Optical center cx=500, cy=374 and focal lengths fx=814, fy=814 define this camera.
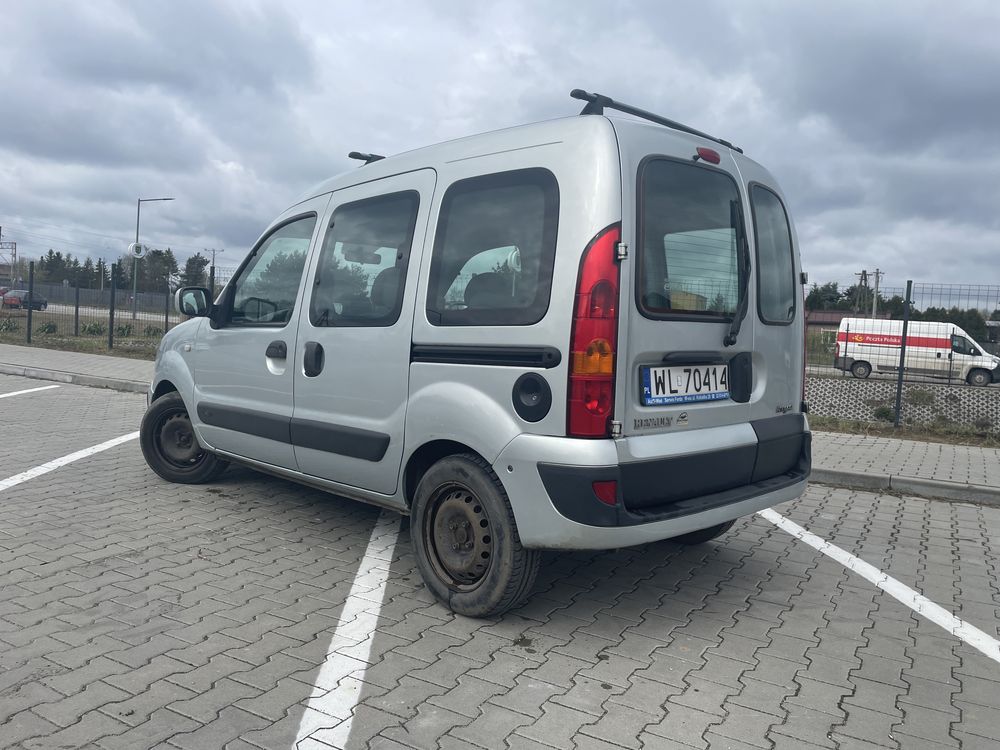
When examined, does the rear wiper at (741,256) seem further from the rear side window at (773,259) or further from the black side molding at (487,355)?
the black side molding at (487,355)

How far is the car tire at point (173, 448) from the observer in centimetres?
598

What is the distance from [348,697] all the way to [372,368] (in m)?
1.72

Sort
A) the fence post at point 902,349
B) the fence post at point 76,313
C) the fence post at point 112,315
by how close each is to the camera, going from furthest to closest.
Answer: the fence post at point 76,313 < the fence post at point 112,315 < the fence post at point 902,349

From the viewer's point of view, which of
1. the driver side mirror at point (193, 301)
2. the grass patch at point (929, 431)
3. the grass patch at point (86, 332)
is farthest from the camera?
the grass patch at point (86, 332)

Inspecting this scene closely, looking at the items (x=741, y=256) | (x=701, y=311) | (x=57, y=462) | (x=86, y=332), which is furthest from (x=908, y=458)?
(x=86, y=332)

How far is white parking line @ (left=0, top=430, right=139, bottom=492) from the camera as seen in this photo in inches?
235

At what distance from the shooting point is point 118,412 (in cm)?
1002

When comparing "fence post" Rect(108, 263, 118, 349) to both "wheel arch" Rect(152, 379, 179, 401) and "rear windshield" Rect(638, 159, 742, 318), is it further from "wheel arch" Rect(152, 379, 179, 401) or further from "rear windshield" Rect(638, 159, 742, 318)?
"rear windshield" Rect(638, 159, 742, 318)

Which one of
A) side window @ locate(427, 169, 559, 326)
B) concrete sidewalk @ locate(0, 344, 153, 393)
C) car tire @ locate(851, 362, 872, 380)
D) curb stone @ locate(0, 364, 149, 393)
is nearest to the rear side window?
side window @ locate(427, 169, 559, 326)

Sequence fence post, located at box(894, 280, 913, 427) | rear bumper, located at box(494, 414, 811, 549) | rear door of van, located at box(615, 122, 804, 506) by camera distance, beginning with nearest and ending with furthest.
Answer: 1. rear bumper, located at box(494, 414, 811, 549)
2. rear door of van, located at box(615, 122, 804, 506)
3. fence post, located at box(894, 280, 913, 427)

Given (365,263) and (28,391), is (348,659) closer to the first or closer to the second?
(365,263)

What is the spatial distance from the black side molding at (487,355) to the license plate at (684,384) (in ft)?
1.45

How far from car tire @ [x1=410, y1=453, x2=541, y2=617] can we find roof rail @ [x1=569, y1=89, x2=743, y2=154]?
5.41 ft

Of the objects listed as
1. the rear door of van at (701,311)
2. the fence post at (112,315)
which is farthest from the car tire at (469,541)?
the fence post at (112,315)
